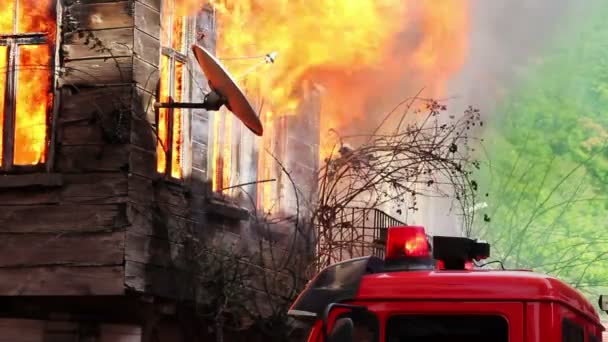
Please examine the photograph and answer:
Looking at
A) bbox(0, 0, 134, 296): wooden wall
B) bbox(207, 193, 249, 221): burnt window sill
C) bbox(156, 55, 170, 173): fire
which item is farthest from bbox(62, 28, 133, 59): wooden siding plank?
bbox(207, 193, 249, 221): burnt window sill

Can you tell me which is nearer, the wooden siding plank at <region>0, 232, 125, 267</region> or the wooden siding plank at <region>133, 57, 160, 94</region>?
the wooden siding plank at <region>0, 232, 125, 267</region>

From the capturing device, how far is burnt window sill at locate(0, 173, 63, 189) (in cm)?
1174

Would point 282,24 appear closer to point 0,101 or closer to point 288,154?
point 288,154

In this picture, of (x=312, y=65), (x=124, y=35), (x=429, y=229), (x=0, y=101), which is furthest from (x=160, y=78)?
(x=429, y=229)

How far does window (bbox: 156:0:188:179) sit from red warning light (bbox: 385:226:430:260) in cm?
584

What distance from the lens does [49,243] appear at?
11.7 m

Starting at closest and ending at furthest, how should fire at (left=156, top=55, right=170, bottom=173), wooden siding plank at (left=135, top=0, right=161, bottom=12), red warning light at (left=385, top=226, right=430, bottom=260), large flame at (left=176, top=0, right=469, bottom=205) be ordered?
red warning light at (left=385, top=226, right=430, bottom=260)
wooden siding plank at (left=135, top=0, right=161, bottom=12)
fire at (left=156, top=55, right=170, bottom=173)
large flame at (left=176, top=0, right=469, bottom=205)

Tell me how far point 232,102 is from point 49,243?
2252mm

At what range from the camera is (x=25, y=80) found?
12.1 meters

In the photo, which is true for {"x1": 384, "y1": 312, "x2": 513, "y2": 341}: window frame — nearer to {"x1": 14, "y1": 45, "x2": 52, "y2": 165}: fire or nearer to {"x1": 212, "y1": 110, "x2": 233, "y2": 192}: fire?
{"x1": 14, "y1": 45, "x2": 52, "y2": 165}: fire

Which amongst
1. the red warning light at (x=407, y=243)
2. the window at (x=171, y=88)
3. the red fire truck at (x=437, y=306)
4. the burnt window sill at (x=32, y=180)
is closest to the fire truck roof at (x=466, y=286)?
the red fire truck at (x=437, y=306)

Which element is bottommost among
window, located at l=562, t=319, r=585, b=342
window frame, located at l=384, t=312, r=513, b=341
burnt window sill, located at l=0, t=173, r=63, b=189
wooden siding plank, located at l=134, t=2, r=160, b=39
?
window, located at l=562, t=319, r=585, b=342

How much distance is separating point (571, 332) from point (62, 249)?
6.50m

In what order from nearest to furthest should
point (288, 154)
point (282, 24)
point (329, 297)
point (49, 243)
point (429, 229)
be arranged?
1. point (329, 297)
2. point (49, 243)
3. point (282, 24)
4. point (288, 154)
5. point (429, 229)
